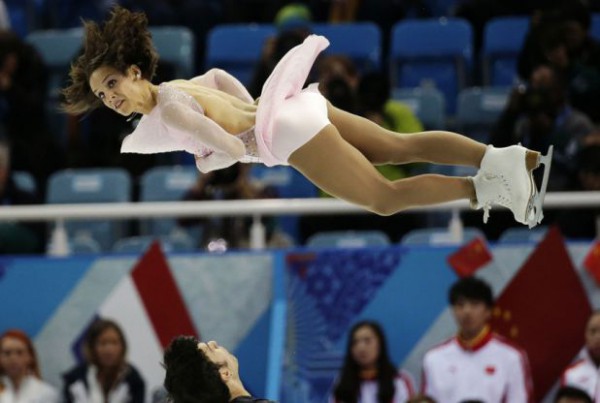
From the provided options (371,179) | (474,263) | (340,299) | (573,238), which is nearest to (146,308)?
(340,299)

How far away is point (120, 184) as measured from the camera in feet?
34.6

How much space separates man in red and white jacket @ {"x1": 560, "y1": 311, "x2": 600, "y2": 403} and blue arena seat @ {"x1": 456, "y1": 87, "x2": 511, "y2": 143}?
2203mm

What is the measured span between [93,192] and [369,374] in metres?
2.59

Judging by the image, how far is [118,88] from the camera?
6.46m

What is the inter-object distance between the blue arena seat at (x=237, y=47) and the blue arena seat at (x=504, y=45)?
171cm

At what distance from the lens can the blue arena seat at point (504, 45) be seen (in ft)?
38.4

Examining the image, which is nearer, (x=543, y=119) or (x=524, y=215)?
(x=524, y=215)

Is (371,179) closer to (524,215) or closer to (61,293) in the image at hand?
(524,215)

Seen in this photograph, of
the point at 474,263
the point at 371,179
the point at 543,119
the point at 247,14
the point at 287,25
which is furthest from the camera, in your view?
the point at 247,14

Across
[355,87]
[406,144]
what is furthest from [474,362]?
[406,144]

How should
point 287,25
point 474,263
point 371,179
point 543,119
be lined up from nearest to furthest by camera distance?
point 371,179, point 474,263, point 543,119, point 287,25

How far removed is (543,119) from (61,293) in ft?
11.0

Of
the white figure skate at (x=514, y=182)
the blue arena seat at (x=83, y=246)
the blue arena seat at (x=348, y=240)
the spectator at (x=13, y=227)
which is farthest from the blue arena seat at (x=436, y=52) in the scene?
the white figure skate at (x=514, y=182)

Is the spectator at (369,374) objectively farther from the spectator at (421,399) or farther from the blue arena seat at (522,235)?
the blue arena seat at (522,235)
